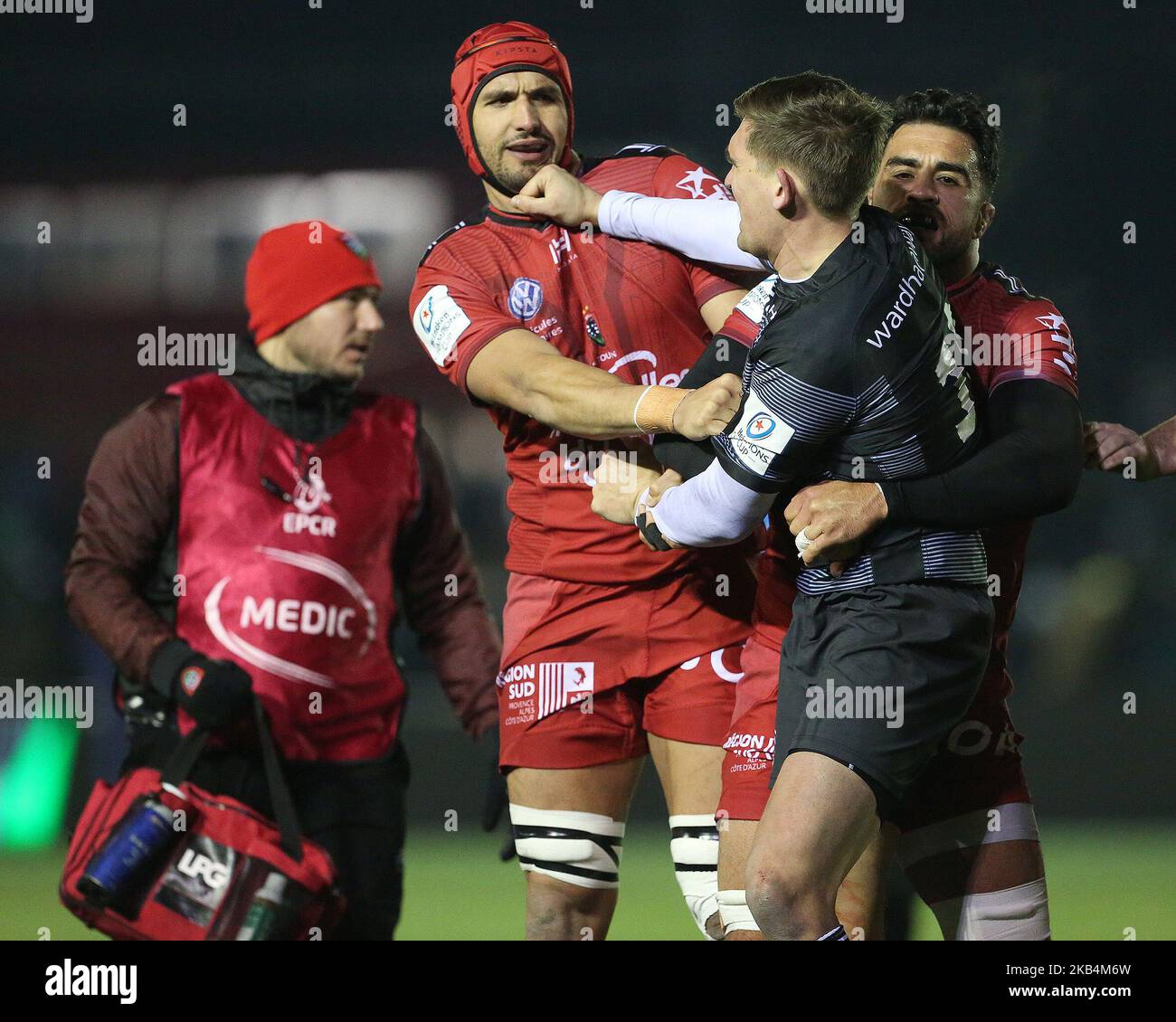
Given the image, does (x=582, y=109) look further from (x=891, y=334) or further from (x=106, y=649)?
(x=891, y=334)

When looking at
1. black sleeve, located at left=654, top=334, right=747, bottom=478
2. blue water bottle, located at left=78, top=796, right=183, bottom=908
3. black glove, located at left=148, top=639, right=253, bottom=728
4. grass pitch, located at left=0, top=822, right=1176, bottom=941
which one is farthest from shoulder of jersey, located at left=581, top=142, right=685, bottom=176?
grass pitch, located at left=0, top=822, right=1176, bottom=941

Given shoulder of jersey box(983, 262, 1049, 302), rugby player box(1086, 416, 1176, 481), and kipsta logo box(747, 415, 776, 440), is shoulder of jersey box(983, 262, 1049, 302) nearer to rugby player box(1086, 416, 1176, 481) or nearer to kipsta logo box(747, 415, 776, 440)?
rugby player box(1086, 416, 1176, 481)

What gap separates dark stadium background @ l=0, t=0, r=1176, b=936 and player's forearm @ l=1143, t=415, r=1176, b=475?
194 inches

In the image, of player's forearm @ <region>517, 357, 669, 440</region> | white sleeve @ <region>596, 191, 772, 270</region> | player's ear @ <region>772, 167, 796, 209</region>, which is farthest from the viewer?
white sleeve @ <region>596, 191, 772, 270</region>

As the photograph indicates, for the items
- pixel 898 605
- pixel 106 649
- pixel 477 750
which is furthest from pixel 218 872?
pixel 477 750

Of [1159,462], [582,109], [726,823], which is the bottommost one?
[726,823]

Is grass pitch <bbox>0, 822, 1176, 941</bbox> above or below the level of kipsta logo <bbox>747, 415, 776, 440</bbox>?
below

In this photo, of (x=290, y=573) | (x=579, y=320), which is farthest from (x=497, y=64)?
(x=290, y=573)

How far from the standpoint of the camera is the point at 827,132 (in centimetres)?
274

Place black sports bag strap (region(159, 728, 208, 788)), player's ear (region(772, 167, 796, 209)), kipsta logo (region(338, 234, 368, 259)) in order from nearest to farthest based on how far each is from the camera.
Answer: player's ear (region(772, 167, 796, 209)) → black sports bag strap (region(159, 728, 208, 788)) → kipsta logo (region(338, 234, 368, 259))

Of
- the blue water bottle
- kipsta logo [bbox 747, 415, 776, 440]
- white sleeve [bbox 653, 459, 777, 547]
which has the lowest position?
the blue water bottle

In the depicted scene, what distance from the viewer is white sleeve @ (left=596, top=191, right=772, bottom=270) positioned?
328 cm

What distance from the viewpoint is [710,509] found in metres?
2.81

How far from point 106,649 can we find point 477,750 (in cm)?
352
